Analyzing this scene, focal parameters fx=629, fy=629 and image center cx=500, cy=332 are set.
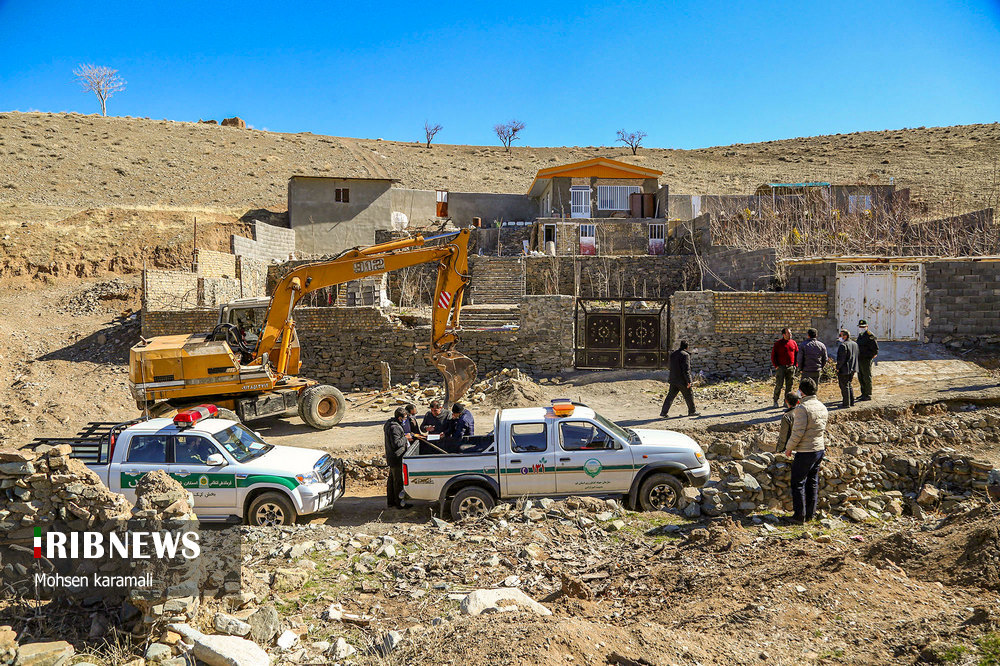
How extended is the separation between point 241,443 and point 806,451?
25.2 ft

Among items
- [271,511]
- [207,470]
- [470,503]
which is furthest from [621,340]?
[207,470]

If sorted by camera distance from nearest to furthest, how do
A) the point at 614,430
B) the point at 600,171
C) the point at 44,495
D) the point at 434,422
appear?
the point at 44,495 < the point at 614,430 < the point at 434,422 < the point at 600,171

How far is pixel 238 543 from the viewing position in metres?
6.85

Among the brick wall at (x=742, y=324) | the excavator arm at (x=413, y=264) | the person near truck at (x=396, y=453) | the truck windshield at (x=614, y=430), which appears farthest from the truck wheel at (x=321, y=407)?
the brick wall at (x=742, y=324)

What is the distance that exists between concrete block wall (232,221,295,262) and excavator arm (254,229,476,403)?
14.5 meters

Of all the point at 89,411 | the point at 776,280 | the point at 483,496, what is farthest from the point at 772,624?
the point at 89,411

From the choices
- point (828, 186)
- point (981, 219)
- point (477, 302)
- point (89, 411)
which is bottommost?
point (89, 411)

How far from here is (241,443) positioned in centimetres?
919

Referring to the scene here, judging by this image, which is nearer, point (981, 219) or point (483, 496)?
point (483, 496)

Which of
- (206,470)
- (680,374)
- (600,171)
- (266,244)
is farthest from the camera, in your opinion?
(600,171)

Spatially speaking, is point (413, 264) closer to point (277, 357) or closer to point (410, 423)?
point (277, 357)

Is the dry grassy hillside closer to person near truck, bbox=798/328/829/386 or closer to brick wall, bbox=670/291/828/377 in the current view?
brick wall, bbox=670/291/828/377

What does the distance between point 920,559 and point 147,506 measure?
7.09m

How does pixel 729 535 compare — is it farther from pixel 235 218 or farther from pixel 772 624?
pixel 235 218
